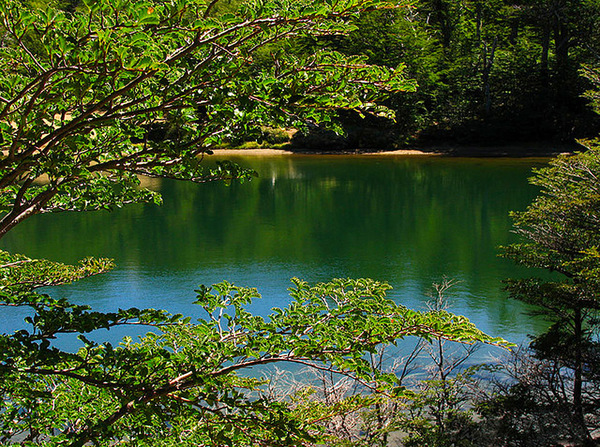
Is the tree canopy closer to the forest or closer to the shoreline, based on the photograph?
the forest

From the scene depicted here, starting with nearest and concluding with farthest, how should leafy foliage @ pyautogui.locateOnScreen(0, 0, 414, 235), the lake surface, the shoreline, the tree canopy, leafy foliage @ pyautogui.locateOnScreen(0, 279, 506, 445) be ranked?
leafy foliage @ pyautogui.locateOnScreen(0, 0, 414, 235)
the tree canopy
leafy foliage @ pyautogui.locateOnScreen(0, 279, 506, 445)
the lake surface
the shoreline

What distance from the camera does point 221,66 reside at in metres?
2.66

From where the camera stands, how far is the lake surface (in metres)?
9.92

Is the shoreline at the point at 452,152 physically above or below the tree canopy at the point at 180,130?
below

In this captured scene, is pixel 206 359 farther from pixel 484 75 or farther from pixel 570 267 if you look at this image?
pixel 484 75

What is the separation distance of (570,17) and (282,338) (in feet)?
98.8

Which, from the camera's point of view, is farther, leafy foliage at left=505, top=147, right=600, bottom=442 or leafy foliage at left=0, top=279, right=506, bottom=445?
leafy foliage at left=505, top=147, right=600, bottom=442

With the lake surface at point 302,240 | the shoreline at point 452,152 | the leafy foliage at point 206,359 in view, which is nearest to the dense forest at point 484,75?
the shoreline at point 452,152

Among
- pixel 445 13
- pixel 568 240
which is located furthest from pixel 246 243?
pixel 445 13

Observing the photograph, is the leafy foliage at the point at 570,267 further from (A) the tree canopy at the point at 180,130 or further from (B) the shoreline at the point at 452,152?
(B) the shoreline at the point at 452,152

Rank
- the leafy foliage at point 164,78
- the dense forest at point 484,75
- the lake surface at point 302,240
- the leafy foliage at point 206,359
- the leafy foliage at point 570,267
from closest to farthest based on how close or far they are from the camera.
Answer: the leafy foliage at point 164,78 < the leafy foliage at point 206,359 < the leafy foliage at point 570,267 < the lake surface at point 302,240 < the dense forest at point 484,75

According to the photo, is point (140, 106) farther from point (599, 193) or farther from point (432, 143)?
point (432, 143)

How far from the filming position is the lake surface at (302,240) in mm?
9922

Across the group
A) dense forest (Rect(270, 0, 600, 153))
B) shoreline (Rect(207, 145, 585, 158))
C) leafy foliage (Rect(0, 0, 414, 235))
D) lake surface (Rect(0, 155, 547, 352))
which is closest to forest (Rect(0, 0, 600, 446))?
leafy foliage (Rect(0, 0, 414, 235))
